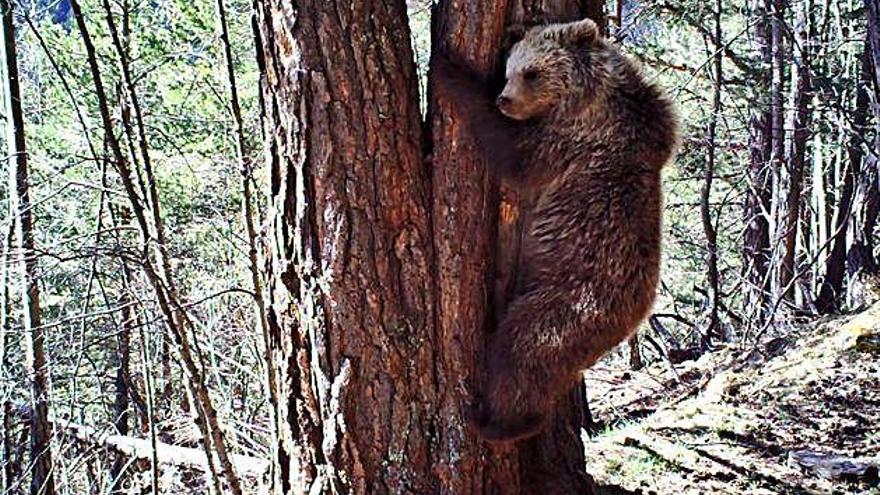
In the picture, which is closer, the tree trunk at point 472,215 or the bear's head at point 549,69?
the tree trunk at point 472,215

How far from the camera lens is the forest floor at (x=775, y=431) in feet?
14.1

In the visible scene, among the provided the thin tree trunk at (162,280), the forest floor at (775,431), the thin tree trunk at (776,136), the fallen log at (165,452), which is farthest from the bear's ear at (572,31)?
the thin tree trunk at (776,136)

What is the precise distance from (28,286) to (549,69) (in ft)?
10.4

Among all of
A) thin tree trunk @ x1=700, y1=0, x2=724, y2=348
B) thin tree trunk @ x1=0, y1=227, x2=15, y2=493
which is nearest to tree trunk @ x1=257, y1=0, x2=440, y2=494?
thin tree trunk @ x1=0, y1=227, x2=15, y2=493

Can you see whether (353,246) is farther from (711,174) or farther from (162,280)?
(711,174)

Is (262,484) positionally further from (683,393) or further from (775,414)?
(683,393)

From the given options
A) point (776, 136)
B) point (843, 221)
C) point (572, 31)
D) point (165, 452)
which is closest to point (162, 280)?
point (572, 31)

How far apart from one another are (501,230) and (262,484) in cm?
205

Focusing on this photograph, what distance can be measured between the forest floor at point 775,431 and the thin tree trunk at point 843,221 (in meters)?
2.03

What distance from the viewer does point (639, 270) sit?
330 cm

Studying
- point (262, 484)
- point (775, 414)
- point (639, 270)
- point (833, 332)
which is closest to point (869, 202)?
point (833, 332)

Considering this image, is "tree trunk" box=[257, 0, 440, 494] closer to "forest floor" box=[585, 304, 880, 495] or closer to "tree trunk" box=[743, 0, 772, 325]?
"forest floor" box=[585, 304, 880, 495]

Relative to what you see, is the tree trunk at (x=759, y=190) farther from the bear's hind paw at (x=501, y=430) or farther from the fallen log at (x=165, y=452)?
the bear's hind paw at (x=501, y=430)

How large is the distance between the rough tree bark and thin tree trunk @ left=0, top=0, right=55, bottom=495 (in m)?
2.04
